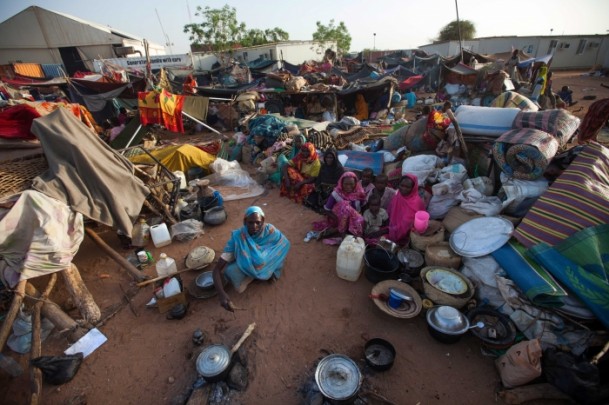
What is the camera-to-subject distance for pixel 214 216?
17.3ft

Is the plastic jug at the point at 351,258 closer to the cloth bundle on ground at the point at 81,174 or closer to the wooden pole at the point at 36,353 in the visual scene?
the cloth bundle on ground at the point at 81,174

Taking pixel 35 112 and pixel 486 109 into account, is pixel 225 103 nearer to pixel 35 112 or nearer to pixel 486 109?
pixel 35 112

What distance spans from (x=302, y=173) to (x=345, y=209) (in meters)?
2.05

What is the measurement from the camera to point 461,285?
3.13m

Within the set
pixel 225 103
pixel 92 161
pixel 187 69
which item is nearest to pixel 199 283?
pixel 92 161

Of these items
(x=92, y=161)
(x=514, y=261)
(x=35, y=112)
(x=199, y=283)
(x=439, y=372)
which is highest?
(x=35, y=112)

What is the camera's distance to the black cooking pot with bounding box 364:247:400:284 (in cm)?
350

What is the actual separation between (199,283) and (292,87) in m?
9.24

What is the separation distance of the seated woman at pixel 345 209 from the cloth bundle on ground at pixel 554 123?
2.85 metres

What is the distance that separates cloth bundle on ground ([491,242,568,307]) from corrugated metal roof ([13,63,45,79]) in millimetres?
30890

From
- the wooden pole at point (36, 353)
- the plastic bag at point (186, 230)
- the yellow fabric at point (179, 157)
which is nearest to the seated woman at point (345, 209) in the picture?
the plastic bag at point (186, 230)

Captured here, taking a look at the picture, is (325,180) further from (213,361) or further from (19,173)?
(19,173)

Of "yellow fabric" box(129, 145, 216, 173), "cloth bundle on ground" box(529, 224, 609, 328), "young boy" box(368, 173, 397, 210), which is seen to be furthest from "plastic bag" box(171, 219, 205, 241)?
"cloth bundle on ground" box(529, 224, 609, 328)

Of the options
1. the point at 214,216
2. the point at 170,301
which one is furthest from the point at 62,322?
the point at 214,216
